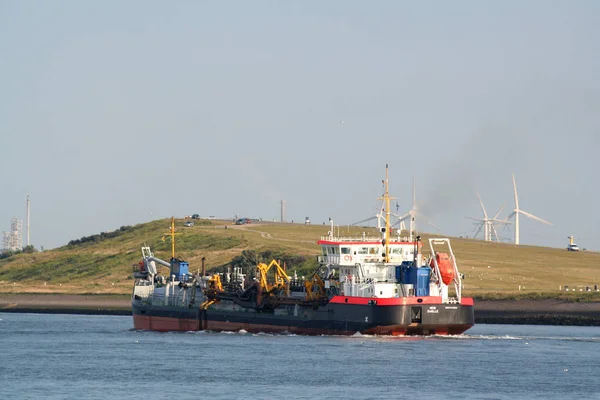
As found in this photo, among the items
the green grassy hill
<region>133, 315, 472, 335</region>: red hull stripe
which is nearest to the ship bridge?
<region>133, 315, 472, 335</region>: red hull stripe

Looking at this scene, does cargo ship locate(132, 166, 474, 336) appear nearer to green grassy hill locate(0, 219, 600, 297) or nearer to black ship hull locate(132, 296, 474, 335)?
black ship hull locate(132, 296, 474, 335)

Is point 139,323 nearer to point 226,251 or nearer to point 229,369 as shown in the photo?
point 229,369

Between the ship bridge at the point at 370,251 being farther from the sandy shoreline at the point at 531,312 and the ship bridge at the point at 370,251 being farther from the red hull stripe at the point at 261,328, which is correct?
the sandy shoreline at the point at 531,312

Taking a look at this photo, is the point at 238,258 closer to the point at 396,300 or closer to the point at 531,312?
the point at 531,312

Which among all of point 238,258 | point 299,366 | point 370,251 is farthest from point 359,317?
point 238,258

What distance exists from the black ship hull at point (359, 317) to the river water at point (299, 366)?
0.91 m

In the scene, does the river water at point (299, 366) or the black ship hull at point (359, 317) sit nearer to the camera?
the river water at point (299, 366)

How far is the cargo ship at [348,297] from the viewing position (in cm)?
8319

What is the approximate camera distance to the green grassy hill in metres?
136

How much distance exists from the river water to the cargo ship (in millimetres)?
1369

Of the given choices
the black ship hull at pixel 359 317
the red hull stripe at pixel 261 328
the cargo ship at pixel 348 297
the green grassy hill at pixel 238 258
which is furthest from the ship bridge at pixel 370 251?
the green grassy hill at pixel 238 258

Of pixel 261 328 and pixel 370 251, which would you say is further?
pixel 261 328

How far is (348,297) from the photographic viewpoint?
8462 centimetres

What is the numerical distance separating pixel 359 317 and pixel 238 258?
69.7 m
